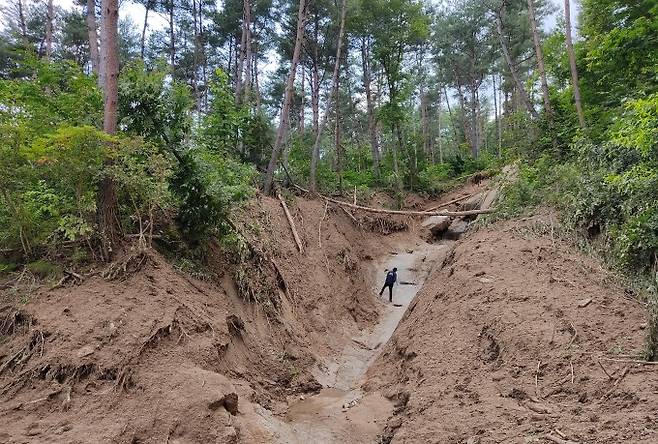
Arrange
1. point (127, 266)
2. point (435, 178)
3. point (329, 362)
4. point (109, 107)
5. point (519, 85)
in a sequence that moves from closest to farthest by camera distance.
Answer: point (127, 266), point (109, 107), point (329, 362), point (519, 85), point (435, 178)

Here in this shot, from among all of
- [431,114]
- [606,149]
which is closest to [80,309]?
[606,149]

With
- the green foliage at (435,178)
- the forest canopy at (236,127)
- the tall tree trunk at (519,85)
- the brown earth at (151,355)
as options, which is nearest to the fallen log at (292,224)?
the forest canopy at (236,127)

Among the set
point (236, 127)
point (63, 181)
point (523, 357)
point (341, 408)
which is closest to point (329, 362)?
point (341, 408)

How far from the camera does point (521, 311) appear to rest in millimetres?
6121

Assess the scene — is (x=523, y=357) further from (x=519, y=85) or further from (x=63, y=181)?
(x=519, y=85)

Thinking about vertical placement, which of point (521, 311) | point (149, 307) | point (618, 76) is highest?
point (618, 76)

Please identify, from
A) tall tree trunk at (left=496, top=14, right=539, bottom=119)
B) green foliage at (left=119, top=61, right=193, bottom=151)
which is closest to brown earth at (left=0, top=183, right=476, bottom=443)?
green foliage at (left=119, top=61, right=193, bottom=151)

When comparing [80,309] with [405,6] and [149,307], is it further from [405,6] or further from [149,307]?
[405,6]

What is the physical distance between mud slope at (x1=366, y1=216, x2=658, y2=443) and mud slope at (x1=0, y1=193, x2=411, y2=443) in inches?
82.3

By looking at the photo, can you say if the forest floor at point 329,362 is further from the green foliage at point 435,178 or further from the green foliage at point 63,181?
the green foliage at point 435,178

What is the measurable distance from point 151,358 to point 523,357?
4641 mm

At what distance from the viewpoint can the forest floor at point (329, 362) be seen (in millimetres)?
4305

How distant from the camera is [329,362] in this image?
966cm

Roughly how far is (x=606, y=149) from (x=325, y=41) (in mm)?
16533
